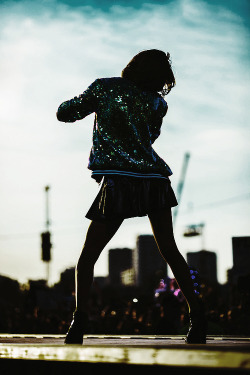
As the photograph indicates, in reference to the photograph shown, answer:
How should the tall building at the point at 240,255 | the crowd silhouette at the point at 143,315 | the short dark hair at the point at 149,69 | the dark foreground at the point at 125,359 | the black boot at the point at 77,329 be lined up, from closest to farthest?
the dark foreground at the point at 125,359
the black boot at the point at 77,329
the short dark hair at the point at 149,69
the crowd silhouette at the point at 143,315
the tall building at the point at 240,255

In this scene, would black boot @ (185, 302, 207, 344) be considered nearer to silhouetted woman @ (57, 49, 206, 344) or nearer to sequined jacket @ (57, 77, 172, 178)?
silhouetted woman @ (57, 49, 206, 344)

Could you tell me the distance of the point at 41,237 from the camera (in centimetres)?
2741

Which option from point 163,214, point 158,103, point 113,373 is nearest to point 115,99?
point 158,103

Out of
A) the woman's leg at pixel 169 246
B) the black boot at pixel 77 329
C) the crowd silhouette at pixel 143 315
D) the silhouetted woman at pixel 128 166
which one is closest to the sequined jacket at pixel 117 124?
the silhouetted woman at pixel 128 166

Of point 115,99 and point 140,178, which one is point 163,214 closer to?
point 140,178

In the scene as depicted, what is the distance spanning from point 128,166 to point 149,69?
0.61m

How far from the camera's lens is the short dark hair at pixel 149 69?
3338mm


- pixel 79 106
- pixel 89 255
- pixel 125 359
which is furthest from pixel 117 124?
pixel 125 359

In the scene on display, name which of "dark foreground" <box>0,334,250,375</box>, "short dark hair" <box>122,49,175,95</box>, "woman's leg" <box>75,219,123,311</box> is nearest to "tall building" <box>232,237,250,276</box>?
"short dark hair" <box>122,49,175,95</box>

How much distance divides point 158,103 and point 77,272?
1070mm

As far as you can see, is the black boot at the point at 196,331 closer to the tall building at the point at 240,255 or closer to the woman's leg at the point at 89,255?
the woman's leg at the point at 89,255

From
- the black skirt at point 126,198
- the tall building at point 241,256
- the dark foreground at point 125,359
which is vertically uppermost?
the black skirt at point 126,198

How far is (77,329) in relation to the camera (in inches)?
118

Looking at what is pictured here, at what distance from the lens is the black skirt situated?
309cm
